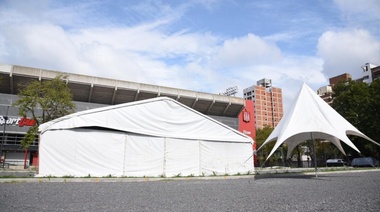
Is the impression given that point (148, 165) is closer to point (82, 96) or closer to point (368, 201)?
point (368, 201)

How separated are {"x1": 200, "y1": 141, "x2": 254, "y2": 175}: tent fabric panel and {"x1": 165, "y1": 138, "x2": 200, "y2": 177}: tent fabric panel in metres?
0.45

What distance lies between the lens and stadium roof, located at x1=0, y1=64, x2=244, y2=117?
1304 inches

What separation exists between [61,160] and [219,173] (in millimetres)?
8527

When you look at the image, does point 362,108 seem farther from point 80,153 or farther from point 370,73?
point 370,73

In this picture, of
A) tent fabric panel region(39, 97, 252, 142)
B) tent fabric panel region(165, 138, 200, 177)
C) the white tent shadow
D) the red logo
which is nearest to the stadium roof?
the red logo

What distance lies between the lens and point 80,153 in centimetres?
1316

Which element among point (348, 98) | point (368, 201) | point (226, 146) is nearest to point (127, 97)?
point (226, 146)

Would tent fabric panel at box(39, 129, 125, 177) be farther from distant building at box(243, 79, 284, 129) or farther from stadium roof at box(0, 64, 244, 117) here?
distant building at box(243, 79, 284, 129)

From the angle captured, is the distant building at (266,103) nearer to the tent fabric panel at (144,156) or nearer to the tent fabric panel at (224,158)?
the tent fabric panel at (224,158)

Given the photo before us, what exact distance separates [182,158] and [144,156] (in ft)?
7.09

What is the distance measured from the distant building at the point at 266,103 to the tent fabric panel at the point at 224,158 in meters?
95.7

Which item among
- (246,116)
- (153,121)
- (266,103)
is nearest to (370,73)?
(246,116)

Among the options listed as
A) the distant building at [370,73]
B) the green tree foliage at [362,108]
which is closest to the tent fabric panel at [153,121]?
the green tree foliage at [362,108]

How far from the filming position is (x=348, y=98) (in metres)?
31.7
